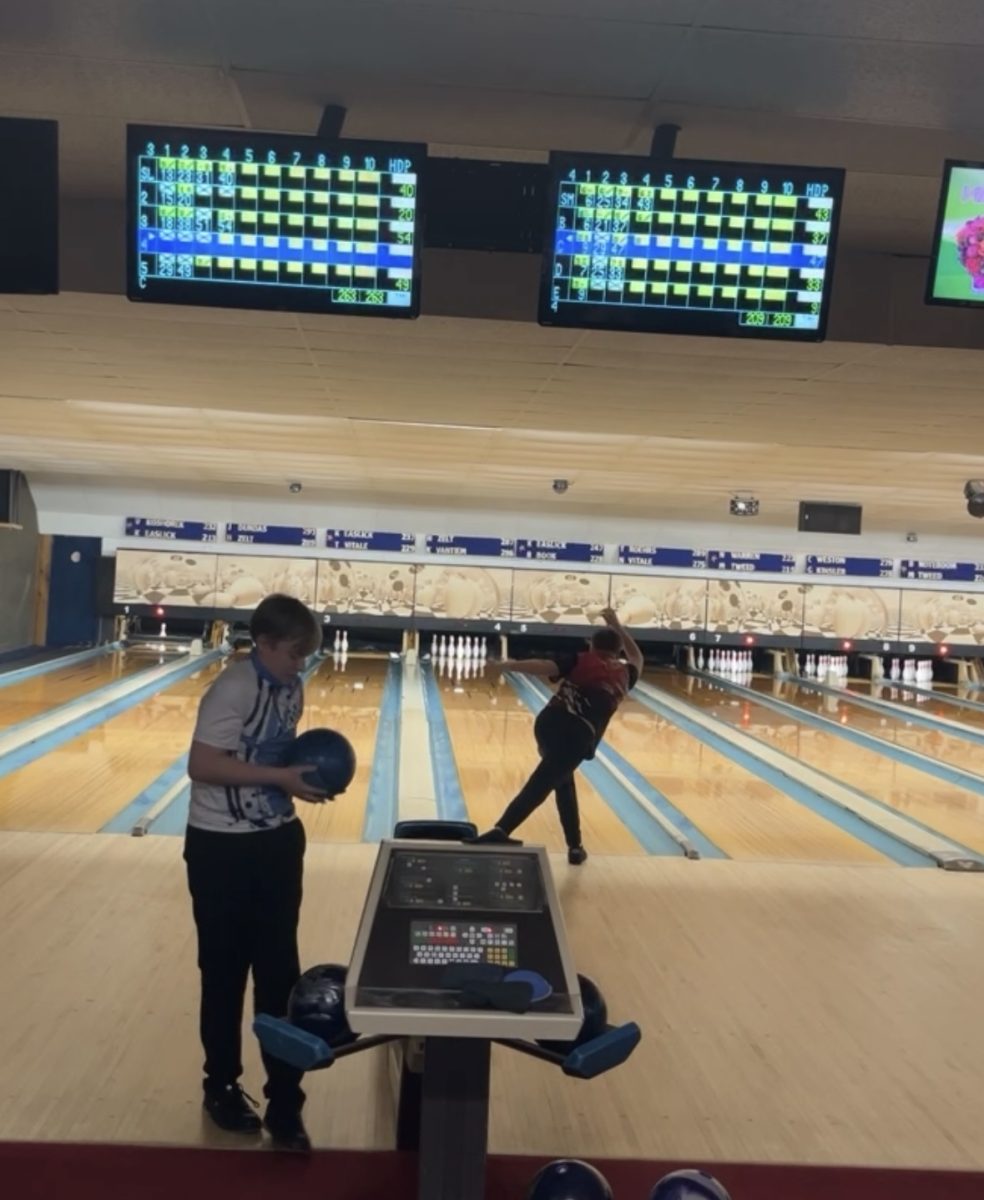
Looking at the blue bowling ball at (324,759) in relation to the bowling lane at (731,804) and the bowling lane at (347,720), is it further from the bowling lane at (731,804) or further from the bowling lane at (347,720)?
the bowling lane at (731,804)

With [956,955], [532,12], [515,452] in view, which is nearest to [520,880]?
[532,12]

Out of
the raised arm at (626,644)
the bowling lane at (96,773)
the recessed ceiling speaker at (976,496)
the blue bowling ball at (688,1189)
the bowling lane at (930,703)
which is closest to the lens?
the blue bowling ball at (688,1189)

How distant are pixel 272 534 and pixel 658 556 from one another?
182 inches

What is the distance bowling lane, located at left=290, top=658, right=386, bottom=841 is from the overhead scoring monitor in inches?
117

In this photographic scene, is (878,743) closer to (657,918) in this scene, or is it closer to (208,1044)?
(657,918)

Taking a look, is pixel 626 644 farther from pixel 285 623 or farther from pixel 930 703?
pixel 930 703

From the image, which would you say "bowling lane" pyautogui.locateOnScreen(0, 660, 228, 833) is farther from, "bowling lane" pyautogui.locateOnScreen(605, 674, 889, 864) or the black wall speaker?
the black wall speaker

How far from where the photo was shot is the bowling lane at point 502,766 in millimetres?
6395

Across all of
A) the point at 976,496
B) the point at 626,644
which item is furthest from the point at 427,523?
the point at 626,644

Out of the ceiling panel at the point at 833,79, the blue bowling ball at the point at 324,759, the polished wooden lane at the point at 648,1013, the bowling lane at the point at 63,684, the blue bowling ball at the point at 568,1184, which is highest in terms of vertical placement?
the ceiling panel at the point at 833,79

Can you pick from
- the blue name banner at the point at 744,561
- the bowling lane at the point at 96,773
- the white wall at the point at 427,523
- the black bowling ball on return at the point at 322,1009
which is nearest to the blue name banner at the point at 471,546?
the white wall at the point at 427,523

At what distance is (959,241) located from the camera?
9.64 ft

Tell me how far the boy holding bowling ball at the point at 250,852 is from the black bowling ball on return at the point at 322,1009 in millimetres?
391

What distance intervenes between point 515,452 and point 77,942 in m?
5.27
